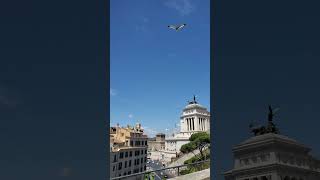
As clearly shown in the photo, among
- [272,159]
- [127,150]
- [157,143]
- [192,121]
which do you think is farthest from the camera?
[157,143]

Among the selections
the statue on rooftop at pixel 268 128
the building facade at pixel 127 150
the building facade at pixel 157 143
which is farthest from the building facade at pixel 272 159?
the building facade at pixel 157 143

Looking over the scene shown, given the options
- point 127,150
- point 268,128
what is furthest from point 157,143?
point 268,128

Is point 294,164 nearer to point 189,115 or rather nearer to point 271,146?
point 271,146

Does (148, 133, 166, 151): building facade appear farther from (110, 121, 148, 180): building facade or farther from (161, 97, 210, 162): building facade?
(110, 121, 148, 180): building facade

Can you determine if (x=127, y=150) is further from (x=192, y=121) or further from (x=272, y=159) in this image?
(x=272, y=159)

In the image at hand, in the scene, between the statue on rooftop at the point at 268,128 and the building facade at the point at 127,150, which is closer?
the statue on rooftop at the point at 268,128

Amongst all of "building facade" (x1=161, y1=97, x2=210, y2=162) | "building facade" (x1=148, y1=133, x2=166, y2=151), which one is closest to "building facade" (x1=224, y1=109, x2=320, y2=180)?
"building facade" (x1=161, y1=97, x2=210, y2=162)

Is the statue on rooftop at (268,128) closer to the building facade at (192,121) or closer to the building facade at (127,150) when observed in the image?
the building facade at (127,150)

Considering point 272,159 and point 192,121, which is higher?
point 192,121

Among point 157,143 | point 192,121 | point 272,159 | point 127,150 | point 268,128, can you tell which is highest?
point 192,121
